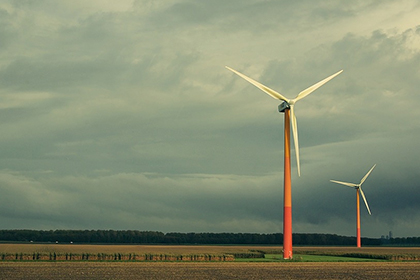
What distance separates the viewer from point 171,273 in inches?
2371

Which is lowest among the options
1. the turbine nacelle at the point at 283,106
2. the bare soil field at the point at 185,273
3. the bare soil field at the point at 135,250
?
the bare soil field at the point at 185,273

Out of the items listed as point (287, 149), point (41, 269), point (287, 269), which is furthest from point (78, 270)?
point (287, 149)

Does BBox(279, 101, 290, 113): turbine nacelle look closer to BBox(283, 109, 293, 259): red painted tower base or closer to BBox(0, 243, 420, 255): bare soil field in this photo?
BBox(283, 109, 293, 259): red painted tower base

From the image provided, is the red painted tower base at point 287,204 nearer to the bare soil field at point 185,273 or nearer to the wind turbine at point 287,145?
the wind turbine at point 287,145

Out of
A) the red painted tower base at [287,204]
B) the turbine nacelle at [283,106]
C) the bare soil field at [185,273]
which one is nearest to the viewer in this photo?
the bare soil field at [185,273]

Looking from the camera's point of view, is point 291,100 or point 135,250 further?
point 135,250

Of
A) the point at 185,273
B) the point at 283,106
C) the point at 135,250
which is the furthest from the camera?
the point at 135,250

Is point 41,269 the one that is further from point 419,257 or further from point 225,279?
point 419,257

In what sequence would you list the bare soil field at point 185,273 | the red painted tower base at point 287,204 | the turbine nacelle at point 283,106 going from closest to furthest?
the bare soil field at point 185,273 < the red painted tower base at point 287,204 < the turbine nacelle at point 283,106

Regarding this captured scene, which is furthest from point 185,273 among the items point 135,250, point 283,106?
point 135,250

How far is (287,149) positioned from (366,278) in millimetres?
30628

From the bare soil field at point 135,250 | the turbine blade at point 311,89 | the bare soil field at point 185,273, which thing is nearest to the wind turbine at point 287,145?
the turbine blade at point 311,89

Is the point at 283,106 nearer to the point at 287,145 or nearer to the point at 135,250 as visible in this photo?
the point at 287,145

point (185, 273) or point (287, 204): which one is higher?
point (287, 204)
